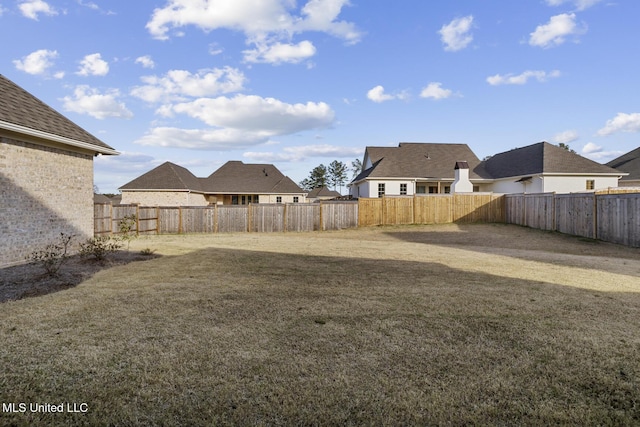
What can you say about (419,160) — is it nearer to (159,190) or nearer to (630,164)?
(630,164)

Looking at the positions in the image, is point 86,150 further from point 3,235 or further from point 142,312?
point 142,312

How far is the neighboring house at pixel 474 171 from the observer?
25750mm

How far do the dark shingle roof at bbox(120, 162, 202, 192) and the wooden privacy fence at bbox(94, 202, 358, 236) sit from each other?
10.2 meters

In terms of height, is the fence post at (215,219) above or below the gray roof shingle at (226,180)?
below

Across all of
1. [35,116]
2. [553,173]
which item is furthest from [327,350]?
[553,173]

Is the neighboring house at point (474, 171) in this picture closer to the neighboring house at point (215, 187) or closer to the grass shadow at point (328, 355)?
the neighboring house at point (215, 187)

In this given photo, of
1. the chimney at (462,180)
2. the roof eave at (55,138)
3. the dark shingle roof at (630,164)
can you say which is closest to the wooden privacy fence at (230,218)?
the roof eave at (55,138)

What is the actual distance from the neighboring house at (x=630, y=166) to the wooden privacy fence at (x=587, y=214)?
14255 mm

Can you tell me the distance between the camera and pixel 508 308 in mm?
5270

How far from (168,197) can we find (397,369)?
97.9 ft

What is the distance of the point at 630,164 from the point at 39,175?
39443 millimetres

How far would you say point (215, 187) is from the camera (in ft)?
111

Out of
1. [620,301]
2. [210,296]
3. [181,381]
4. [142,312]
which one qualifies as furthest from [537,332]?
[142,312]

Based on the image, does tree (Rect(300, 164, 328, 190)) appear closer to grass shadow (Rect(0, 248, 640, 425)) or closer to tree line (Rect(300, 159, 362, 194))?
tree line (Rect(300, 159, 362, 194))
